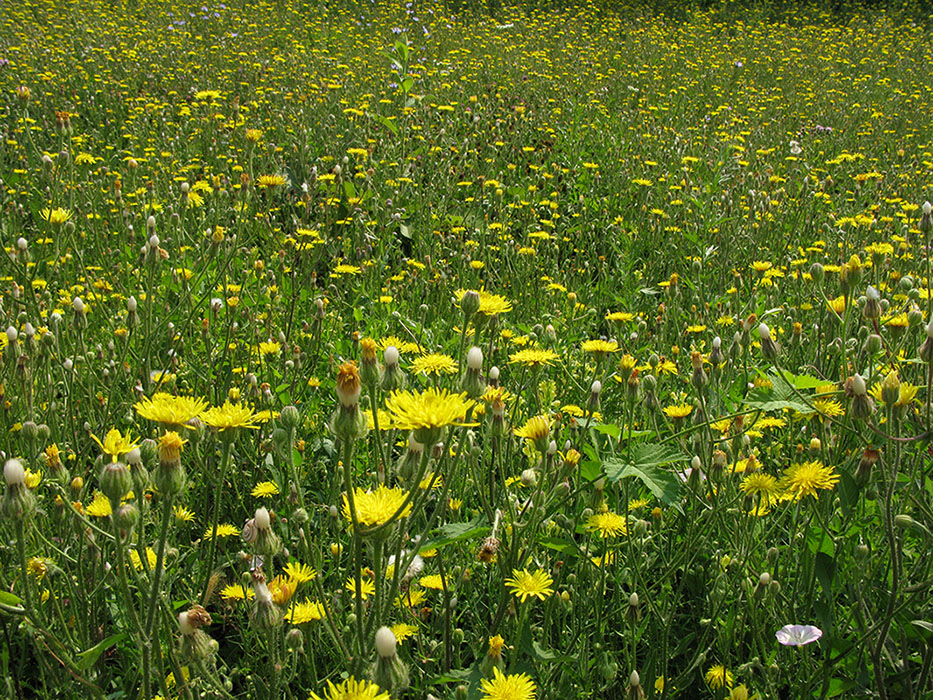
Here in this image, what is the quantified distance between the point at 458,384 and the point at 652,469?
0.45 meters

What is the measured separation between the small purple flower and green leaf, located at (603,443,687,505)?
309 mm

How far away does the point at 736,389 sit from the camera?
225cm

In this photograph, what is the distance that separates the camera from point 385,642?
3.16 ft

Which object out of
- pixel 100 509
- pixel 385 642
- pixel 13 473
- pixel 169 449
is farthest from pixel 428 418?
pixel 100 509

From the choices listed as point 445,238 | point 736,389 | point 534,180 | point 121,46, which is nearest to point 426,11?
point 121,46

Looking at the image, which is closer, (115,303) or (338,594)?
(338,594)

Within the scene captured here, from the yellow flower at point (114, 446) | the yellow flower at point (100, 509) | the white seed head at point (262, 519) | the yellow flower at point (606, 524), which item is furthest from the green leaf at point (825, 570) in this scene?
the yellow flower at point (100, 509)

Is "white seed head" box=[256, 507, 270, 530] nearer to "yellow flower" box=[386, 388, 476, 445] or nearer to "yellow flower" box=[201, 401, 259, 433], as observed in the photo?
"yellow flower" box=[201, 401, 259, 433]

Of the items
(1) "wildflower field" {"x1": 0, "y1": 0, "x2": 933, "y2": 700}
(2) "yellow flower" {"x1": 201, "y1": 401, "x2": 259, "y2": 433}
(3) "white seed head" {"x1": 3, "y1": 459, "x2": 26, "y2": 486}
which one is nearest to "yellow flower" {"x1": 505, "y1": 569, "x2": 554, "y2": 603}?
(1) "wildflower field" {"x1": 0, "y1": 0, "x2": 933, "y2": 700}

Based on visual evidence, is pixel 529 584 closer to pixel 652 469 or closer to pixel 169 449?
pixel 652 469

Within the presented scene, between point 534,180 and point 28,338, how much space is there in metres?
3.58

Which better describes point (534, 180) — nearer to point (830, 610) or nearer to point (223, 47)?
point (830, 610)

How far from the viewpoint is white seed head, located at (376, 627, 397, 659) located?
37.8 inches

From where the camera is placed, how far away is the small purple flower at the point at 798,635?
134 centimetres
